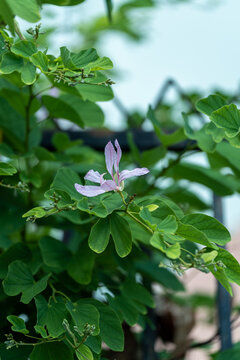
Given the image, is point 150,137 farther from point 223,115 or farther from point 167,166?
point 223,115

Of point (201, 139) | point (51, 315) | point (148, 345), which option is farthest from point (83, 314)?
point (148, 345)

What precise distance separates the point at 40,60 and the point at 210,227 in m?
0.20

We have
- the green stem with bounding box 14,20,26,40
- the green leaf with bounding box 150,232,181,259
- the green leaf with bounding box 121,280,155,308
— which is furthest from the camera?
the green leaf with bounding box 121,280,155,308

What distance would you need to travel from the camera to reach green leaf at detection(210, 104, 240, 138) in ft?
1.46

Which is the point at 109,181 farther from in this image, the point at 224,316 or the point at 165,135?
the point at 224,316

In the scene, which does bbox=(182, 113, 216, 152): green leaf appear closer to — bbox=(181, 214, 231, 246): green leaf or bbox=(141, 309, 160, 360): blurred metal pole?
bbox=(181, 214, 231, 246): green leaf

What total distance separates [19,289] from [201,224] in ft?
0.61

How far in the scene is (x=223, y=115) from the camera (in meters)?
0.45

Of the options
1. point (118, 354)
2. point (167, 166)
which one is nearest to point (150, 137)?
point (167, 166)

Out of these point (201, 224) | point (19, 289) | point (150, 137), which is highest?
point (201, 224)

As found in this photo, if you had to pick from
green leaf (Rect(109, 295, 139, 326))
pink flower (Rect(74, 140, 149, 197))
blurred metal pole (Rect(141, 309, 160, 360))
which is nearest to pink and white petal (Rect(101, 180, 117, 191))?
pink flower (Rect(74, 140, 149, 197))

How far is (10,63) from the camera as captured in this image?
0.45m

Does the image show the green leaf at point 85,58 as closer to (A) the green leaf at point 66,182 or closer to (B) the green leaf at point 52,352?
(A) the green leaf at point 66,182

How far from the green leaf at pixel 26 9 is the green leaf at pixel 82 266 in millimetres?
237
